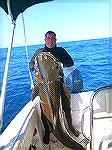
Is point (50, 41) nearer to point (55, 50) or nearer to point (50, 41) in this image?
point (50, 41)

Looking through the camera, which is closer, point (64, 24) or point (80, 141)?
point (80, 141)

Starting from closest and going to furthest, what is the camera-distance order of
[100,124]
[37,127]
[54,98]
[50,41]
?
1. [100,124]
2. [54,98]
3. [37,127]
4. [50,41]

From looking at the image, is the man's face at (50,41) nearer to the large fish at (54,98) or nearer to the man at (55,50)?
the man at (55,50)

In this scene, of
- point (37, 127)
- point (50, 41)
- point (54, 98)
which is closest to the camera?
point (54, 98)

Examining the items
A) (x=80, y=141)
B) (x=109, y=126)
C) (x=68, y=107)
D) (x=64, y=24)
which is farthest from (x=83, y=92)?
(x=64, y=24)

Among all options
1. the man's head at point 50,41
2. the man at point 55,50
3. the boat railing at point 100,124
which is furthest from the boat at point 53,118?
the man's head at point 50,41

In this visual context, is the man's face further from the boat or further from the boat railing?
the boat railing

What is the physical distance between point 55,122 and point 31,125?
0.89ft

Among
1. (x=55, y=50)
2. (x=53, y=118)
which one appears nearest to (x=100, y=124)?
(x=53, y=118)

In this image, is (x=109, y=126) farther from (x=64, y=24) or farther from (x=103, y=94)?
(x=64, y=24)

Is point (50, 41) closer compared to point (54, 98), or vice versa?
point (54, 98)

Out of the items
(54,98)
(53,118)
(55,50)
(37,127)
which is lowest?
(37,127)

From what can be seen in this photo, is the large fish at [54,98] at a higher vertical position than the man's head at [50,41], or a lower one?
lower

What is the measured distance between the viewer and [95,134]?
2.51 meters
